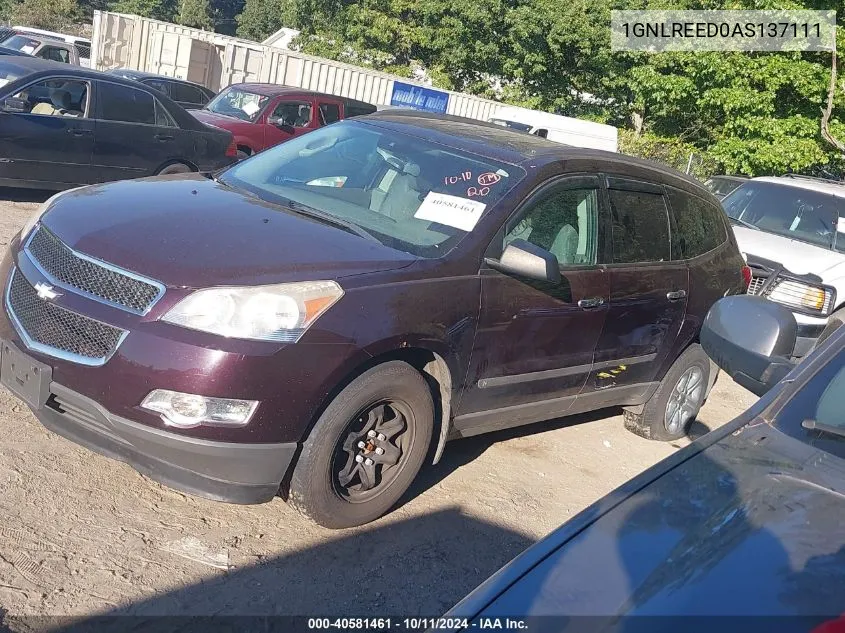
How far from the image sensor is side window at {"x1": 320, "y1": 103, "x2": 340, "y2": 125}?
15352 mm

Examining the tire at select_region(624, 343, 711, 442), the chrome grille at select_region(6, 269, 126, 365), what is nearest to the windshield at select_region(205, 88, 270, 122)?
the tire at select_region(624, 343, 711, 442)

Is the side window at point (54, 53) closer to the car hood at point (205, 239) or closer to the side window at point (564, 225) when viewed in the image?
the car hood at point (205, 239)

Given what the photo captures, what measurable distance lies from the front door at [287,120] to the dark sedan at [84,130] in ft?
9.71

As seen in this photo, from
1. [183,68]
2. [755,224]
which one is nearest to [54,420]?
[755,224]

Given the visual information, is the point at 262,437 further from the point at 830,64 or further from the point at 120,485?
the point at 830,64

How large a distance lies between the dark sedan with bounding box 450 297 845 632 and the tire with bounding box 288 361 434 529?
63.2 inches

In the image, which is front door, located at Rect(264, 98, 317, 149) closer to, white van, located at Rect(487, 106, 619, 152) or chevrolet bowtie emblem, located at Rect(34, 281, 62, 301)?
white van, located at Rect(487, 106, 619, 152)

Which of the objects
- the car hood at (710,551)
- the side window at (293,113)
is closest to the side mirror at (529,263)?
the car hood at (710,551)

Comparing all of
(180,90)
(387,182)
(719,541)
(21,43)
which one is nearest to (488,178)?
(387,182)

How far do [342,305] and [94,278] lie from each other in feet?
3.32

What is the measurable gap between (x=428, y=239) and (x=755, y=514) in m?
2.47

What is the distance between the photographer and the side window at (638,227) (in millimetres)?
5070

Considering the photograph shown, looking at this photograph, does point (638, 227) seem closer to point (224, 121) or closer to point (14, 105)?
point (14, 105)

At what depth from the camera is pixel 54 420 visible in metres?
3.63
